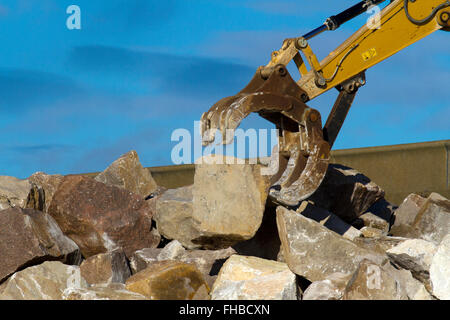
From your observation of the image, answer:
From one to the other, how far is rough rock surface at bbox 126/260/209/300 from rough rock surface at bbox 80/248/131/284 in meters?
0.65

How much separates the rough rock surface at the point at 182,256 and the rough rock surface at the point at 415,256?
4.36ft

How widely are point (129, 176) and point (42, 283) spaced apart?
8.27 feet

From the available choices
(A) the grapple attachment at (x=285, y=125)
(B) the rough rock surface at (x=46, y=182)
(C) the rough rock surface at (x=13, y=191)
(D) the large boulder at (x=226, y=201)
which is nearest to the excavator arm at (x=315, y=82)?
(A) the grapple attachment at (x=285, y=125)

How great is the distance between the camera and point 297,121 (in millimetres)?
5055

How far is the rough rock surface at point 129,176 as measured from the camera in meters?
6.82

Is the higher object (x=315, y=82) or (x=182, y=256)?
(x=315, y=82)

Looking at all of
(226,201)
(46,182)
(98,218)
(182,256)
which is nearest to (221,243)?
(226,201)

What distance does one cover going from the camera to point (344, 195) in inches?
236

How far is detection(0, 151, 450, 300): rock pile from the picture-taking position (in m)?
3.98

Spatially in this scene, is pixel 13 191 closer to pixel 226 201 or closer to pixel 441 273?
pixel 226 201

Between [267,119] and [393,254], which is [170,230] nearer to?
[267,119]

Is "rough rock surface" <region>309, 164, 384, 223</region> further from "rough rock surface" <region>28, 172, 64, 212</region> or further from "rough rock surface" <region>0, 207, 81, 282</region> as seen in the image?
"rough rock surface" <region>28, 172, 64, 212</region>

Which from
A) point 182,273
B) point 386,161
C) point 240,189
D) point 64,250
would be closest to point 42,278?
point 64,250

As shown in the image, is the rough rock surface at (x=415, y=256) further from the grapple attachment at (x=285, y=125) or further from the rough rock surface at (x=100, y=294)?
the rough rock surface at (x=100, y=294)
